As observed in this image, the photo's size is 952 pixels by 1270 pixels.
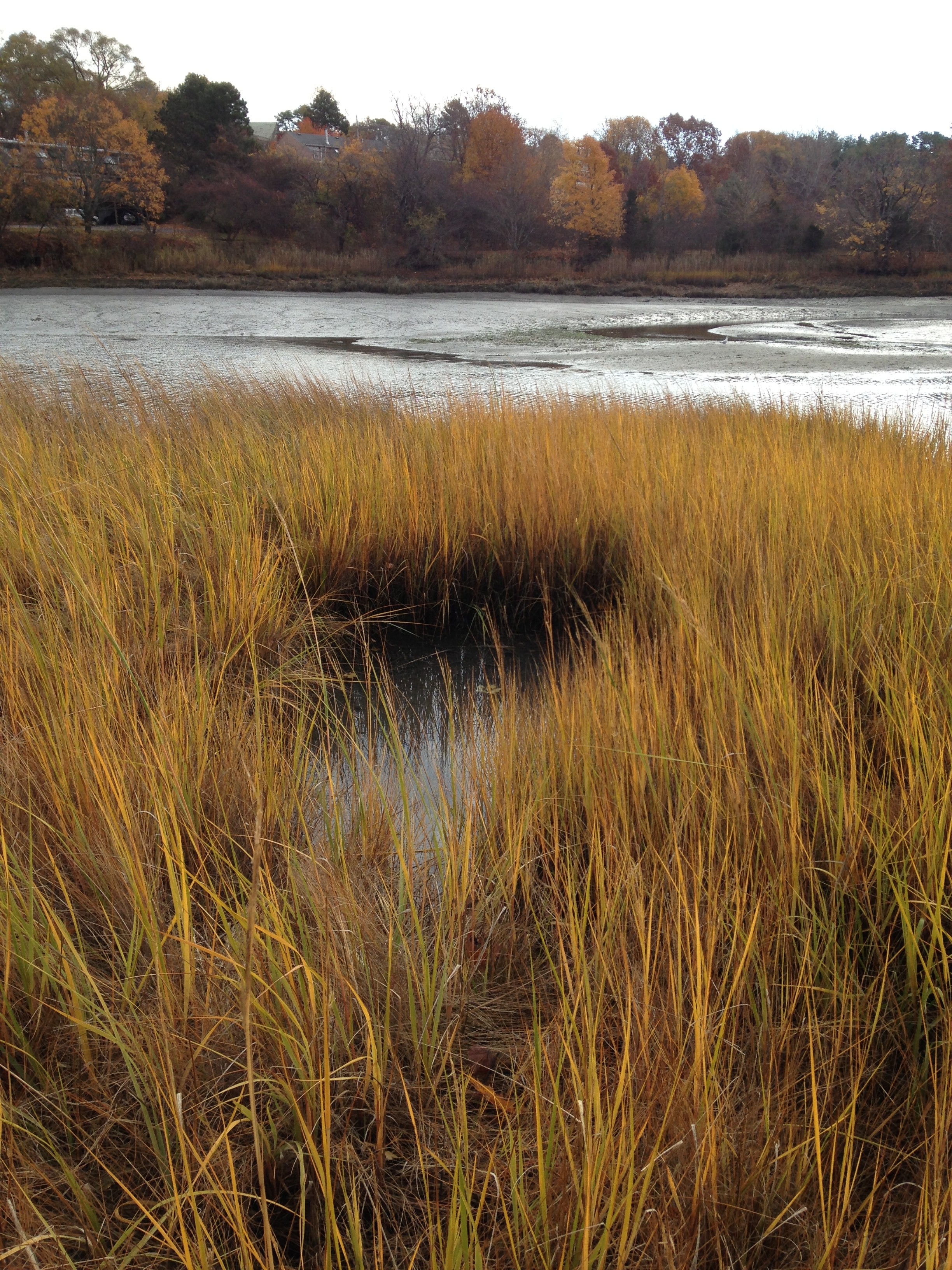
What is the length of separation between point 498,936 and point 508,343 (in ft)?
42.7

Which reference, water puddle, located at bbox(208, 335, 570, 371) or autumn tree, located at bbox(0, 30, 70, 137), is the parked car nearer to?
autumn tree, located at bbox(0, 30, 70, 137)

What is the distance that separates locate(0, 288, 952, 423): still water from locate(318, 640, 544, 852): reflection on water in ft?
9.03

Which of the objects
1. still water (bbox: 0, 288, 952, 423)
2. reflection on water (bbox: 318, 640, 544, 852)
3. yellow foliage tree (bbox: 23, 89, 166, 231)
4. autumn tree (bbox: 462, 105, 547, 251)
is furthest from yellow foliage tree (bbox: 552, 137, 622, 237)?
reflection on water (bbox: 318, 640, 544, 852)

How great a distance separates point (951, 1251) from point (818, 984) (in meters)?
0.53

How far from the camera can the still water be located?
7980 millimetres

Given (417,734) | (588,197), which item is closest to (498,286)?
(588,197)

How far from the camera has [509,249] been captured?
35375 millimetres

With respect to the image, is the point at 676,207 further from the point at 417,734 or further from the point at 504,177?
the point at 417,734

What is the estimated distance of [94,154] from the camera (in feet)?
99.5

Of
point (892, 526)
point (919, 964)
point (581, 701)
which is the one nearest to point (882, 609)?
point (892, 526)

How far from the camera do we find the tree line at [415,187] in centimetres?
3050

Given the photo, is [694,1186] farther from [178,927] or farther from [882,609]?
[882,609]

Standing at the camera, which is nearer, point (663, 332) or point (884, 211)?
point (663, 332)

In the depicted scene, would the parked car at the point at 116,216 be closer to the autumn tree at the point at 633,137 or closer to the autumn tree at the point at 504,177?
the autumn tree at the point at 504,177
